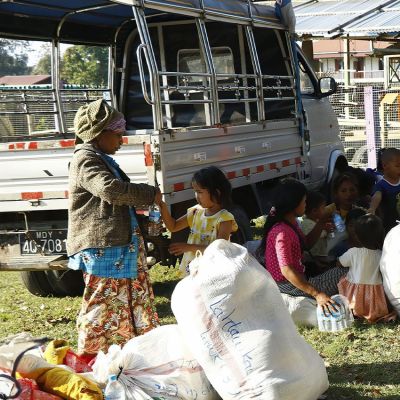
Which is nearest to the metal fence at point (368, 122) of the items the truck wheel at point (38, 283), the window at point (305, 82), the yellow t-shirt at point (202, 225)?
the window at point (305, 82)

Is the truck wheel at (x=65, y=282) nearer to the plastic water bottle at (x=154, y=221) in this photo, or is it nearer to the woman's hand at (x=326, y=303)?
the plastic water bottle at (x=154, y=221)

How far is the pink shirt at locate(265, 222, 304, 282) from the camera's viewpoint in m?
5.67

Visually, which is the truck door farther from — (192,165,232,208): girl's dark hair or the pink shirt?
(192,165,232,208): girl's dark hair

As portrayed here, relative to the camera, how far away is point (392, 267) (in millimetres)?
5719

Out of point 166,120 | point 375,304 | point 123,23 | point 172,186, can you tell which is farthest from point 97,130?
point 123,23

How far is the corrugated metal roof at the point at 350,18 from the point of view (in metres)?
9.62

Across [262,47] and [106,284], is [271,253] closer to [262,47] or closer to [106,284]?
[106,284]

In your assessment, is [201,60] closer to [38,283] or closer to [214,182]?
[38,283]

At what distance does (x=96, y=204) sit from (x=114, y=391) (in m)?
1.30

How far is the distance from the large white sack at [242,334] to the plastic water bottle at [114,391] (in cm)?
42

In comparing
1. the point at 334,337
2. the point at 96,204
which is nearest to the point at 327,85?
the point at 334,337

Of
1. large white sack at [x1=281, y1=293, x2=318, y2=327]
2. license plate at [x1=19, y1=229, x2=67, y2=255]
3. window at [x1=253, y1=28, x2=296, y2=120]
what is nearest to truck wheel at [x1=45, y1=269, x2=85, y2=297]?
license plate at [x1=19, y1=229, x2=67, y2=255]

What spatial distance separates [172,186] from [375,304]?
1.73 m

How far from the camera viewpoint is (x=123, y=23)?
346 inches
